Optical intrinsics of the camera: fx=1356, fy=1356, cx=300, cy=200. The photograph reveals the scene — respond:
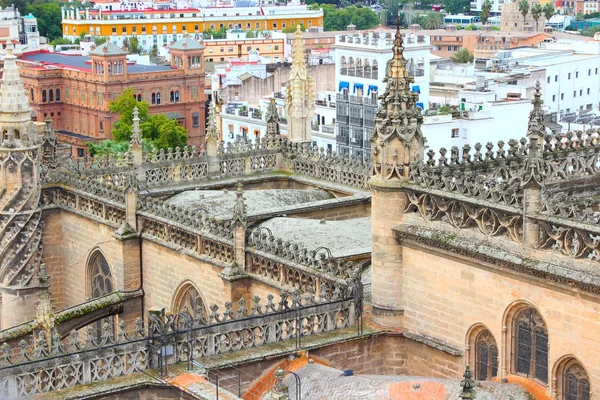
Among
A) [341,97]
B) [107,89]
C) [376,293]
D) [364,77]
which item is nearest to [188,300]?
[376,293]

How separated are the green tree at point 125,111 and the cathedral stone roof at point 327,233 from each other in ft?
344

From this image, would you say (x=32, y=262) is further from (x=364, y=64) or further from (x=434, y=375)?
(x=364, y=64)

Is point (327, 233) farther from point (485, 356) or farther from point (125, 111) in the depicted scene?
point (125, 111)

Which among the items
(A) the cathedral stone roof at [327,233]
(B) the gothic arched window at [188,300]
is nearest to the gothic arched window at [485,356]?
(A) the cathedral stone roof at [327,233]

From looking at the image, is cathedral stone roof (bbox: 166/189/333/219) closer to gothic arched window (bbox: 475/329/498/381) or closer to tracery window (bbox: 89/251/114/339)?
tracery window (bbox: 89/251/114/339)

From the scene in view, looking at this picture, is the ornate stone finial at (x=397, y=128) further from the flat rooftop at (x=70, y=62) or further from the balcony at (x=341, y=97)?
the flat rooftop at (x=70, y=62)

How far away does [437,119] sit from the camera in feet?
366

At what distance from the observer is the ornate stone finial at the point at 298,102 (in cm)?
4672

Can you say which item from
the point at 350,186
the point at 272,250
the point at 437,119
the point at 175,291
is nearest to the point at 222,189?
the point at 350,186

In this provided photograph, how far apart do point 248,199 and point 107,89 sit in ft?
415

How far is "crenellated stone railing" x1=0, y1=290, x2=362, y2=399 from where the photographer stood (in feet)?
86.9

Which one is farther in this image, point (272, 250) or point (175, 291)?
point (175, 291)

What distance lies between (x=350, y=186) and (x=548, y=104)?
102989 millimetres

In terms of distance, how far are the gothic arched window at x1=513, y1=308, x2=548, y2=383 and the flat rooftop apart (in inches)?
5769
